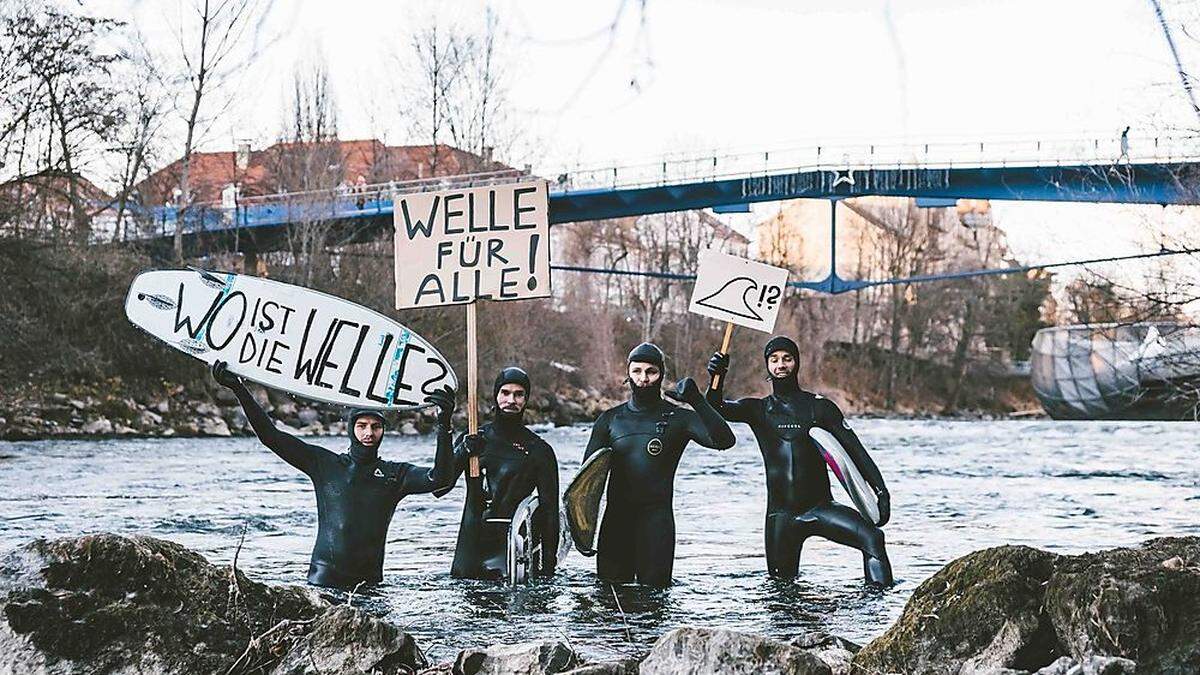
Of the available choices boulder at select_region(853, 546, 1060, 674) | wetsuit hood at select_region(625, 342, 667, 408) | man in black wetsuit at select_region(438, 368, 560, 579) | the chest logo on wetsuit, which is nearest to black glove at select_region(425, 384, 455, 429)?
man in black wetsuit at select_region(438, 368, 560, 579)

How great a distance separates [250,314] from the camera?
713 centimetres

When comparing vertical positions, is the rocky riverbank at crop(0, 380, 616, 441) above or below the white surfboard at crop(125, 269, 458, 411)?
below

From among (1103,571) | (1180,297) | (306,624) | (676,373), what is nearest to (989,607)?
(1103,571)

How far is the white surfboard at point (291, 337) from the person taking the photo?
7.08 m

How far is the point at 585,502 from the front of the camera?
24.3 feet

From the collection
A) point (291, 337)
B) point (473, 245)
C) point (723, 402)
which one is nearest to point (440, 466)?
point (291, 337)

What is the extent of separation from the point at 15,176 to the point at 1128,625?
889 inches

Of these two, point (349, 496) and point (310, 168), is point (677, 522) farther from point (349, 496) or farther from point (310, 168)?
point (310, 168)

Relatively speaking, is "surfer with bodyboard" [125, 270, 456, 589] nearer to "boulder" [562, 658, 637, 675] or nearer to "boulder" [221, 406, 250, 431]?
"boulder" [562, 658, 637, 675]

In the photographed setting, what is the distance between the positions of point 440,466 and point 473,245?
1.29 metres

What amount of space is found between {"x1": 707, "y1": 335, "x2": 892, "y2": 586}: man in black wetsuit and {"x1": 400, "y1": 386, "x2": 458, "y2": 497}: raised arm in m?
1.61

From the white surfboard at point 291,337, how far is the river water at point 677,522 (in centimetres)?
115

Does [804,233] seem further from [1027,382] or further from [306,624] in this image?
[306,624]

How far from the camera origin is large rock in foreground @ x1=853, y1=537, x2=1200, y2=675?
156 inches
